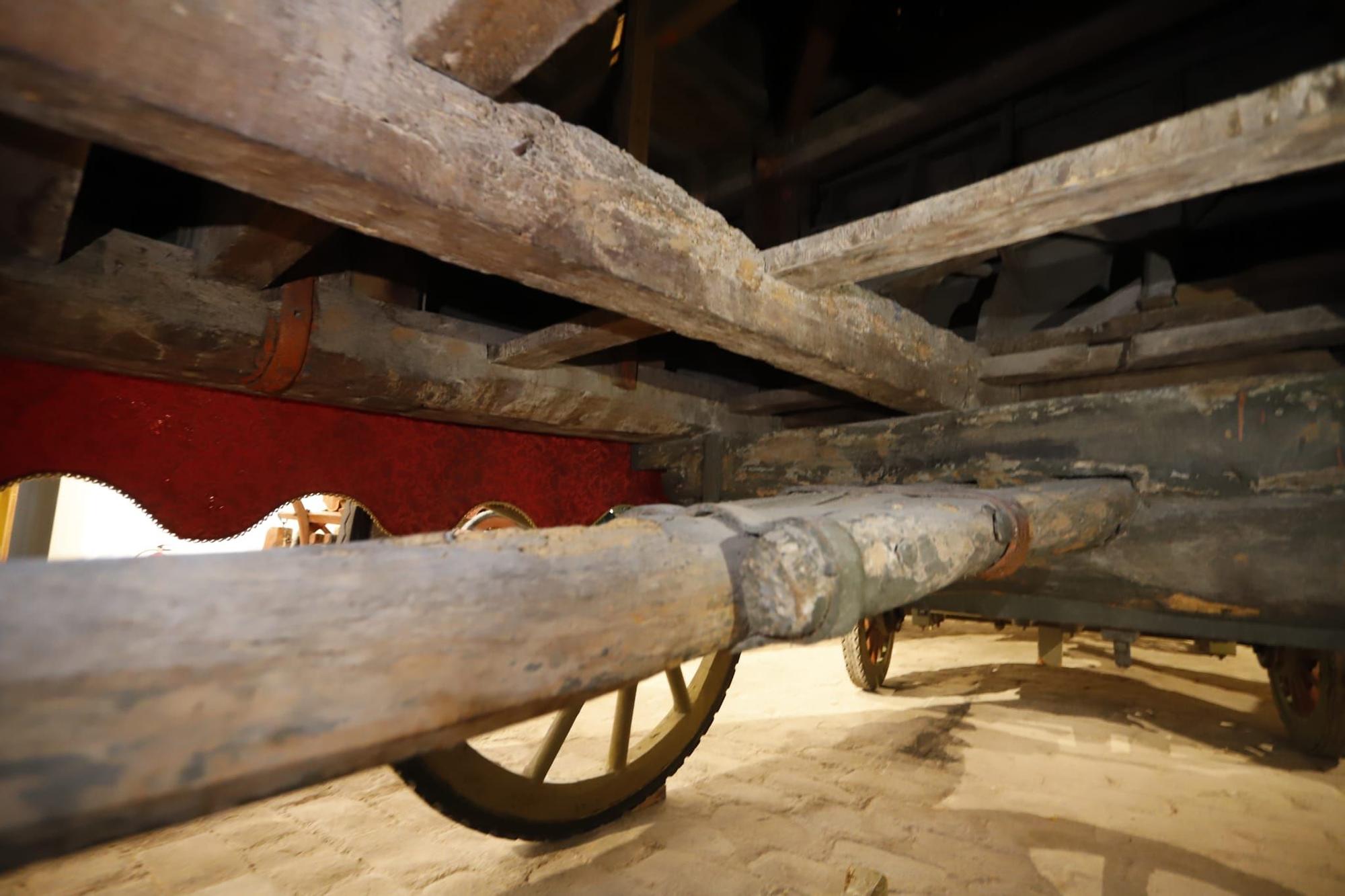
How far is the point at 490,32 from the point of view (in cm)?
A: 93

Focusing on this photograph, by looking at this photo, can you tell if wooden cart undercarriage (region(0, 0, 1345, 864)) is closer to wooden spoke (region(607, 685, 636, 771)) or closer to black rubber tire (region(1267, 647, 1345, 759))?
wooden spoke (region(607, 685, 636, 771))

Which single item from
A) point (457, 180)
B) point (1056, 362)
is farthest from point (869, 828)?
point (457, 180)

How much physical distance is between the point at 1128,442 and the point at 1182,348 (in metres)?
0.43

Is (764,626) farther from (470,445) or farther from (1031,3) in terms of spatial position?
(1031,3)

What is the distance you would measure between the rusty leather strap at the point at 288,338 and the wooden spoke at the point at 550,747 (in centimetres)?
157

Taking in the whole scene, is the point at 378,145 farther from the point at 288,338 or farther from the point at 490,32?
the point at 288,338

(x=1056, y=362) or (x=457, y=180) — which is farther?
(x=1056, y=362)

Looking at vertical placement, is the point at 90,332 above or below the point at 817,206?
below

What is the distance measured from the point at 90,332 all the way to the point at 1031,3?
3.38m

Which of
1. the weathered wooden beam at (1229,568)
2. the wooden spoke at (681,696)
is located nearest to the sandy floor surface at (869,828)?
A: the wooden spoke at (681,696)

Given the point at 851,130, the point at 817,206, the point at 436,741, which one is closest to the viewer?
the point at 436,741

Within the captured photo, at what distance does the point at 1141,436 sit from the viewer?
2145 mm

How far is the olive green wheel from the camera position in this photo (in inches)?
192

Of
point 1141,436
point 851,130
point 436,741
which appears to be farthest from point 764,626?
point 851,130
